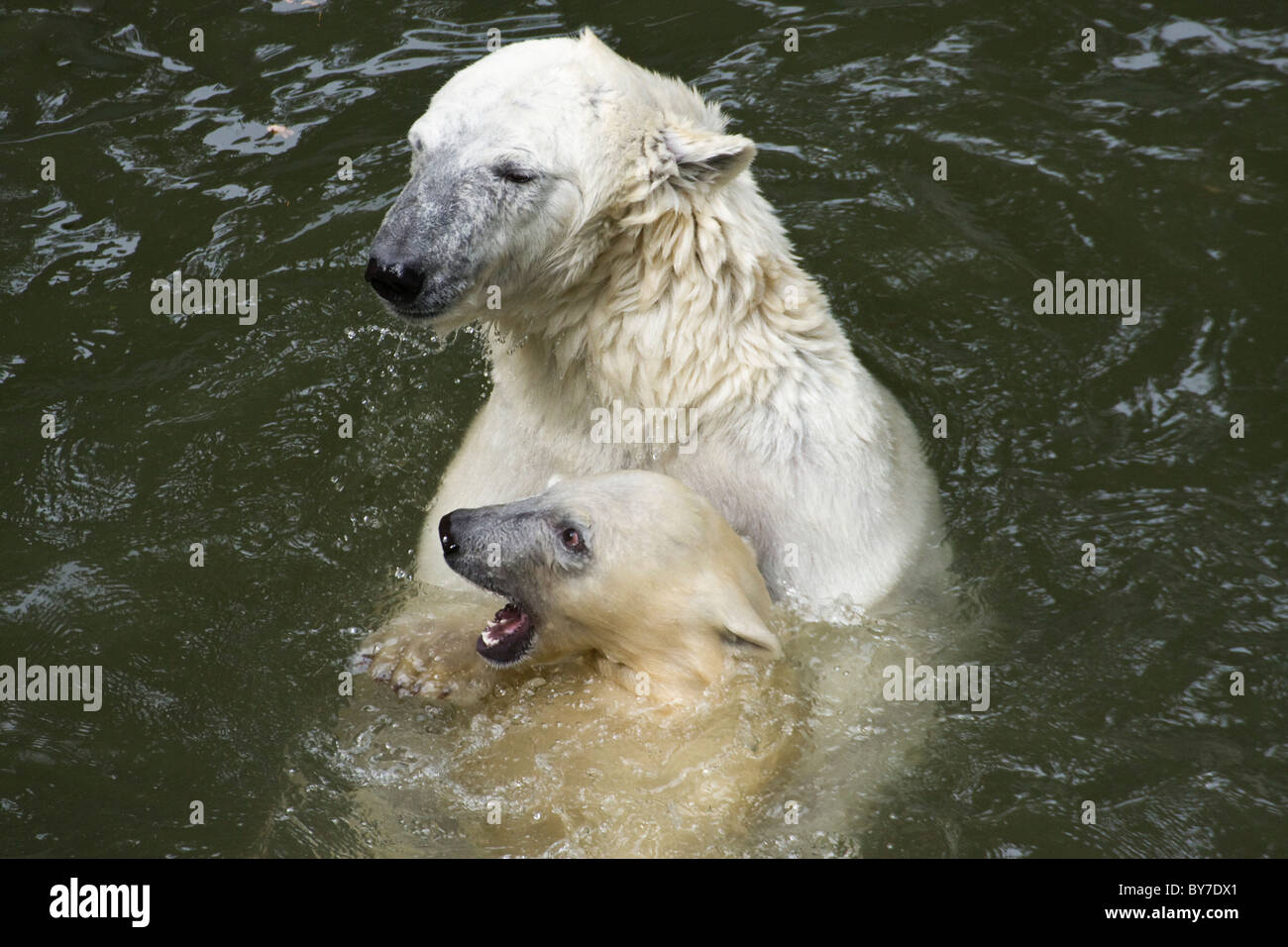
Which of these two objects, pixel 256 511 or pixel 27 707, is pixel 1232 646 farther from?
pixel 27 707

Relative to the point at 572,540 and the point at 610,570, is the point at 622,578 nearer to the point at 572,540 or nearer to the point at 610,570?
the point at 610,570

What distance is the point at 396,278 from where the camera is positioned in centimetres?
434

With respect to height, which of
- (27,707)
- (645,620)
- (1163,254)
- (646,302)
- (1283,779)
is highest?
(646,302)

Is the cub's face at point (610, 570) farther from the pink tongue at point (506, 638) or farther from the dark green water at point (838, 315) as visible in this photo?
the dark green water at point (838, 315)

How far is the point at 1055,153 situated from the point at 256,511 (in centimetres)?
463

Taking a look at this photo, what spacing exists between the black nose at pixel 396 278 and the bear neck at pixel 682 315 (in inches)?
18.2

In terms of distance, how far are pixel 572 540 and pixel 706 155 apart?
4.27 feet

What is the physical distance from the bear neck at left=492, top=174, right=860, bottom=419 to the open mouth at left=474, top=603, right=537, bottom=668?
29.2 inches

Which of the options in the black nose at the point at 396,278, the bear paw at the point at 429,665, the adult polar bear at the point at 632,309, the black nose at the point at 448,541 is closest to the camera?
the black nose at the point at 396,278

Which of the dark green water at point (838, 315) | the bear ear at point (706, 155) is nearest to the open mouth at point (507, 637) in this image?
the dark green water at point (838, 315)

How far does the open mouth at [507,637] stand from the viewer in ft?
15.4

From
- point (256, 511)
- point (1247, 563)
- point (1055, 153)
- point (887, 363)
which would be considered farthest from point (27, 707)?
point (1055, 153)

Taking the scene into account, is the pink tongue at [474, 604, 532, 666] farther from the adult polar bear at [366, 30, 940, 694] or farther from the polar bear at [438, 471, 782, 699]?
the adult polar bear at [366, 30, 940, 694]

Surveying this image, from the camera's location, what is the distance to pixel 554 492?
4793mm
